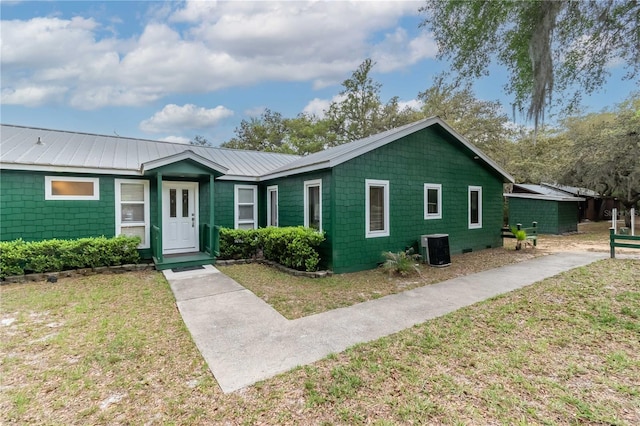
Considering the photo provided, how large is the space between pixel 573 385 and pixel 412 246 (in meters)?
6.02

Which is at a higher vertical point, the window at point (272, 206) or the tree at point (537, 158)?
the tree at point (537, 158)

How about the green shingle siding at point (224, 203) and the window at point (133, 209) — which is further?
the green shingle siding at point (224, 203)

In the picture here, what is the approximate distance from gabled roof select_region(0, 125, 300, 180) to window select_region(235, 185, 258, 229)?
19.0 inches

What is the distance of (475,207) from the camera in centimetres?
1073

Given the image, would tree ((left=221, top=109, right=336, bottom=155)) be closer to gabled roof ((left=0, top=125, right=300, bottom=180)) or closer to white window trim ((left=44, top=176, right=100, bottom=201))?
gabled roof ((left=0, top=125, right=300, bottom=180))

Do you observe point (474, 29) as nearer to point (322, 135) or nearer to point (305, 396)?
point (305, 396)

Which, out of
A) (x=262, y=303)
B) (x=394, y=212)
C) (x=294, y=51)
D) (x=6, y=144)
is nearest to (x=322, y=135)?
(x=294, y=51)

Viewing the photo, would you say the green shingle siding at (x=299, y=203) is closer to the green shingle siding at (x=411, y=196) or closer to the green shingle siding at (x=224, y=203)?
the green shingle siding at (x=411, y=196)

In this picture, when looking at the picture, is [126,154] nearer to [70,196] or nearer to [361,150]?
[70,196]

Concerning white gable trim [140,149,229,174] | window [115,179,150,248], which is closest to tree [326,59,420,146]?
white gable trim [140,149,229,174]

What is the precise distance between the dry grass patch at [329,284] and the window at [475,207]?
194 cm

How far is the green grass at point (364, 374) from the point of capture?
95.9 inches

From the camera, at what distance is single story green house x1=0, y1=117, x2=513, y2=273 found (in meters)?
7.27

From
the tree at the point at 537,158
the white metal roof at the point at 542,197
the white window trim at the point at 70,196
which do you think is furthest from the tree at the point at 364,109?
the white window trim at the point at 70,196
